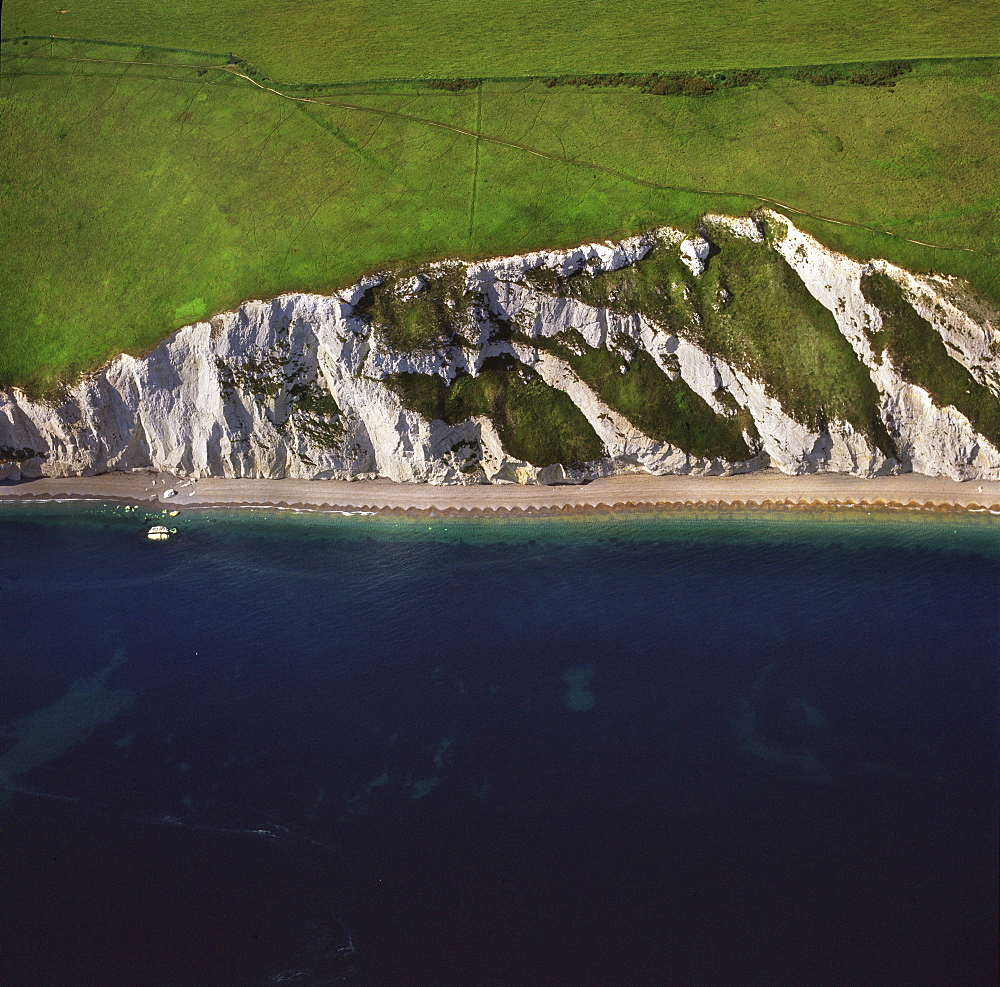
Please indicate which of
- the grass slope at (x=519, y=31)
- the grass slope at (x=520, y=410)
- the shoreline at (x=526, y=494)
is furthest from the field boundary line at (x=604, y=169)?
the shoreline at (x=526, y=494)

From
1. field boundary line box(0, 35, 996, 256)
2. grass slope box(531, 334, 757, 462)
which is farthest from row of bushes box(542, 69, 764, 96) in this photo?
grass slope box(531, 334, 757, 462)

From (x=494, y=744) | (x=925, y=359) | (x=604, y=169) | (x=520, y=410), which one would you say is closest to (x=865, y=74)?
(x=604, y=169)

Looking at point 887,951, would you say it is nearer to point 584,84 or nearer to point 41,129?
point 584,84

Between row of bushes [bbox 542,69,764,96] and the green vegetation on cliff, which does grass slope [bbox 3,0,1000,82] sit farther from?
the green vegetation on cliff

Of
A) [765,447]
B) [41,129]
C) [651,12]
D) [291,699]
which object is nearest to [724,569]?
[765,447]

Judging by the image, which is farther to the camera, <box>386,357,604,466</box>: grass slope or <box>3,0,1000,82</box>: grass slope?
<box>3,0,1000,82</box>: grass slope

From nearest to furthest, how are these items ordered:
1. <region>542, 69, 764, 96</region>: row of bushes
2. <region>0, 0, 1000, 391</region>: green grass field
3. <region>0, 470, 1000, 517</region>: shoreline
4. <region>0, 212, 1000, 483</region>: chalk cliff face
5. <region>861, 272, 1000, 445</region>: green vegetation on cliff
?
<region>861, 272, 1000, 445</region>: green vegetation on cliff < <region>0, 212, 1000, 483</region>: chalk cliff face < <region>0, 470, 1000, 517</region>: shoreline < <region>0, 0, 1000, 391</region>: green grass field < <region>542, 69, 764, 96</region>: row of bushes
